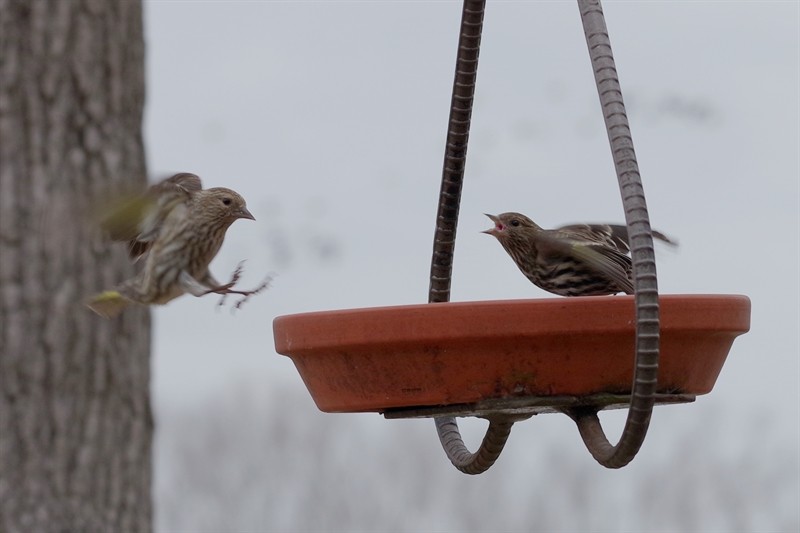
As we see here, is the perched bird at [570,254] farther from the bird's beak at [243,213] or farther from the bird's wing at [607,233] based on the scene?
the bird's beak at [243,213]

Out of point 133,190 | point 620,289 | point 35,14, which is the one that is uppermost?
point 35,14

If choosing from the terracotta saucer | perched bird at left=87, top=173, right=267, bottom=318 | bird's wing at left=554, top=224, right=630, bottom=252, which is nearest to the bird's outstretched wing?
perched bird at left=87, top=173, right=267, bottom=318

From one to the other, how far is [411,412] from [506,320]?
0.43 m

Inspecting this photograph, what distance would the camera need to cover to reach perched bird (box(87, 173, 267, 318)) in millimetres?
3803

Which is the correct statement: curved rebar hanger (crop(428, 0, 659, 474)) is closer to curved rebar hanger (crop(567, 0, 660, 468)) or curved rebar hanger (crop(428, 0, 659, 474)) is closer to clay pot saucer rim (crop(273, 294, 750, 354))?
curved rebar hanger (crop(567, 0, 660, 468))

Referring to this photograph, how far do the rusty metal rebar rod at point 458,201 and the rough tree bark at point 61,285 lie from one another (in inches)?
88.1

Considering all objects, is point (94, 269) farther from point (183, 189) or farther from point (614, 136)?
point (614, 136)

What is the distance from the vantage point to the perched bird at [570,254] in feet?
11.3

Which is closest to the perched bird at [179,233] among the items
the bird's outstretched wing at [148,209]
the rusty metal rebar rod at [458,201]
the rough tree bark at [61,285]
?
the bird's outstretched wing at [148,209]

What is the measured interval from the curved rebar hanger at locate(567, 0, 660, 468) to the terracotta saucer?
16 centimetres

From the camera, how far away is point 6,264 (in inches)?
221

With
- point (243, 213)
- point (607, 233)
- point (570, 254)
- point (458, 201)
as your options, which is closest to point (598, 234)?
point (607, 233)

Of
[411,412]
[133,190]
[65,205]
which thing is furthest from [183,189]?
[65,205]

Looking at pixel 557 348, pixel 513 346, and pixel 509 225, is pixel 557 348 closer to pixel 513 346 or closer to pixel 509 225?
pixel 513 346
